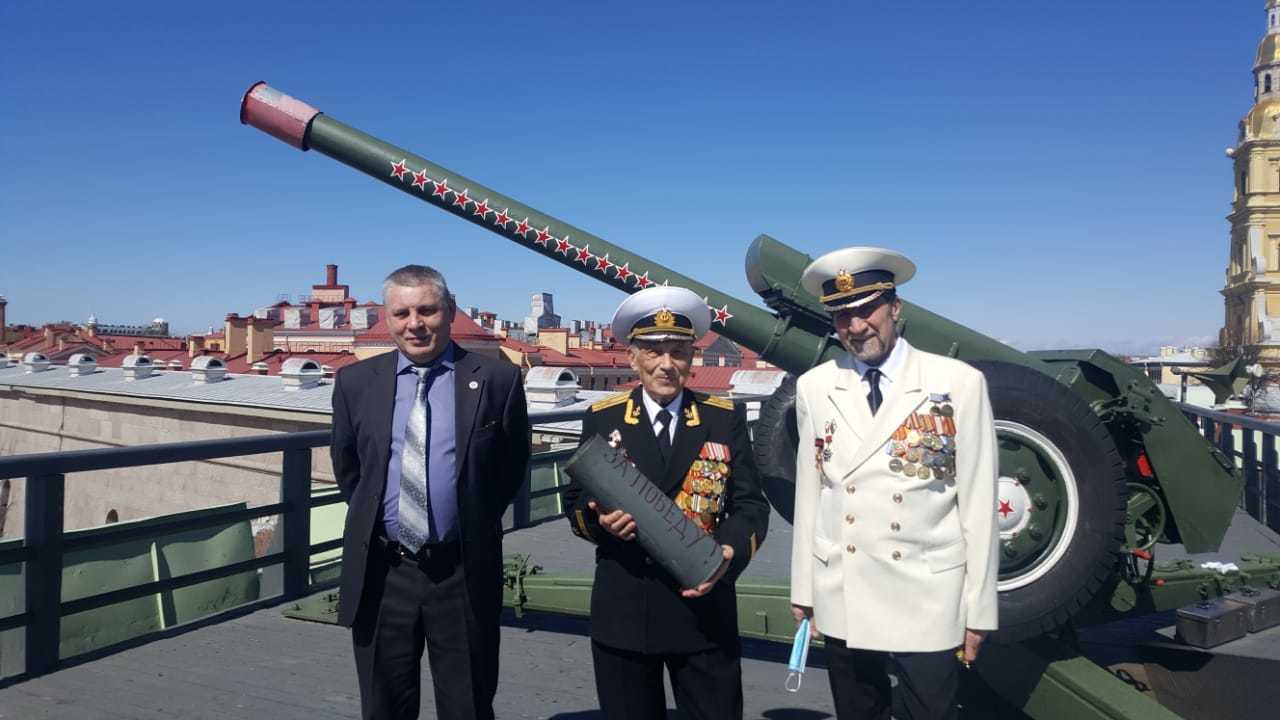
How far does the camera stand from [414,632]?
231 centimetres

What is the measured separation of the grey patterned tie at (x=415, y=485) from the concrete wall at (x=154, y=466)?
12341 millimetres

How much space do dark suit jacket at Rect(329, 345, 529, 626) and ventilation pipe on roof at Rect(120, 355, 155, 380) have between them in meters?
23.3

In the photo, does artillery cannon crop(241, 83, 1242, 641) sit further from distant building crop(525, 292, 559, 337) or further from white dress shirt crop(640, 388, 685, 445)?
distant building crop(525, 292, 559, 337)

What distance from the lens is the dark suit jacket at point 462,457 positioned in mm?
2289

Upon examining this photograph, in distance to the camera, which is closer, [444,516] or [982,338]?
[444,516]

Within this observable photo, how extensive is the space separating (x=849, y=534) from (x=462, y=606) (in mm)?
1012

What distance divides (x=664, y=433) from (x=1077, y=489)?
154 centimetres

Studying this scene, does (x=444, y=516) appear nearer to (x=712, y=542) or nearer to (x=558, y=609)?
(x=712, y=542)

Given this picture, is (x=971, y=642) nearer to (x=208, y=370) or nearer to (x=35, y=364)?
(x=208, y=370)

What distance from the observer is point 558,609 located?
12.4 ft

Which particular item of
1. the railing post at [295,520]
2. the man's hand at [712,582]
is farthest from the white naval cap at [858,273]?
the railing post at [295,520]

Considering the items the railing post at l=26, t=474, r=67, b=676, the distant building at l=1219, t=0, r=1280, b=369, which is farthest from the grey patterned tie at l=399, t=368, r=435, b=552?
the distant building at l=1219, t=0, r=1280, b=369

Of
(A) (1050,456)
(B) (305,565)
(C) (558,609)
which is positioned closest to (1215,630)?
(A) (1050,456)

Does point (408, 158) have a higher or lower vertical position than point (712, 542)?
higher
